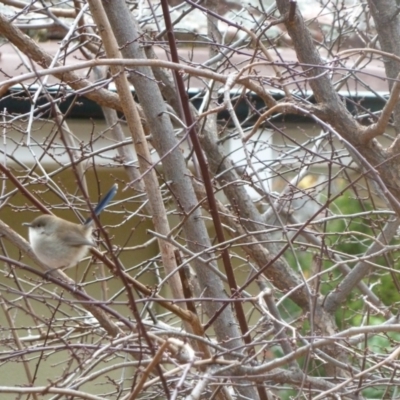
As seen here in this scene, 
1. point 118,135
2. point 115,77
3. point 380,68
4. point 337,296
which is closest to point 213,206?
point 115,77

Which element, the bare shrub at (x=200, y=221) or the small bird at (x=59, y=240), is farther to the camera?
the small bird at (x=59, y=240)

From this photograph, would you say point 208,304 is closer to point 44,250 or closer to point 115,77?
point 44,250

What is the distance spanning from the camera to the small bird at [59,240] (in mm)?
3059

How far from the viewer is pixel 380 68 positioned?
243 inches

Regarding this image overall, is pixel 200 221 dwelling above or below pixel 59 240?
below

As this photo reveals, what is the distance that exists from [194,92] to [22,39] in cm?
187

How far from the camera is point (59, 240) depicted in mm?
3133

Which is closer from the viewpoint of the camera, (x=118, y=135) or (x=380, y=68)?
(x=118, y=135)

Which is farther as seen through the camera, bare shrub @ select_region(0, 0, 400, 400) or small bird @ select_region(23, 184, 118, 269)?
small bird @ select_region(23, 184, 118, 269)

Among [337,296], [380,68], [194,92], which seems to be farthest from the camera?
[380,68]

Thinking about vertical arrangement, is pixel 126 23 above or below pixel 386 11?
above

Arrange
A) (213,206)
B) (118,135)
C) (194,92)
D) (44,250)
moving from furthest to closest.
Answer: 1. (194,92)
2. (118,135)
3. (44,250)
4. (213,206)

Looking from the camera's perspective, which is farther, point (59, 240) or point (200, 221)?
point (200, 221)

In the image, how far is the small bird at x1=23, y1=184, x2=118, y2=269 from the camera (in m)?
3.06
